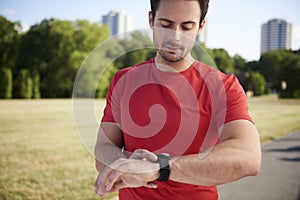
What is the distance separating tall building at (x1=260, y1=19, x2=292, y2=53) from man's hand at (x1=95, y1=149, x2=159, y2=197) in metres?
27.5

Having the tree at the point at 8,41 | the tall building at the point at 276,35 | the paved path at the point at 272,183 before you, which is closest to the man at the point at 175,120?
the paved path at the point at 272,183

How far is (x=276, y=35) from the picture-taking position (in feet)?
104

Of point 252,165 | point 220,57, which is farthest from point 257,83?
point 252,165

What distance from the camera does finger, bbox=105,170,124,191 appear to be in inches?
46.0

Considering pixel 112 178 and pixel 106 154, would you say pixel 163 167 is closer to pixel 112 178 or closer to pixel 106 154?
pixel 112 178

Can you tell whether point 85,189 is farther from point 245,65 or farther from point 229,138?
point 245,65

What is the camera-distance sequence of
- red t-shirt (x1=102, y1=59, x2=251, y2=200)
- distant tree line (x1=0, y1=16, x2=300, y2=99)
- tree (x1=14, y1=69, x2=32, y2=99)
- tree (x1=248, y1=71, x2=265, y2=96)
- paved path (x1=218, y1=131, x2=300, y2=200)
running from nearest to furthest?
1. red t-shirt (x1=102, y1=59, x2=251, y2=200)
2. paved path (x1=218, y1=131, x2=300, y2=200)
3. distant tree line (x1=0, y1=16, x2=300, y2=99)
4. tree (x1=14, y1=69, x2=32, y2=99)
5. tree (x1=248, y1=71, x2=265, y2=96)

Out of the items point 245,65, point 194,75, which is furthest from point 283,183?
point 245,65

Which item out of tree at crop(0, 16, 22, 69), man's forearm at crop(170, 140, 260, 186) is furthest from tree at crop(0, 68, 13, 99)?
man's forearm at crop(170, 140, 260, 186)

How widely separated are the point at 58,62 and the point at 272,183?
118ft

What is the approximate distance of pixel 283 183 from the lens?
522 centimetres

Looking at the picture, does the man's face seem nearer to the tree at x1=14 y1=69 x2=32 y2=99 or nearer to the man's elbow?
the man's elbow

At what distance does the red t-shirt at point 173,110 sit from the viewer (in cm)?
147

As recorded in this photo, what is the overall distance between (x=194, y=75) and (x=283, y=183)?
4421 mm
